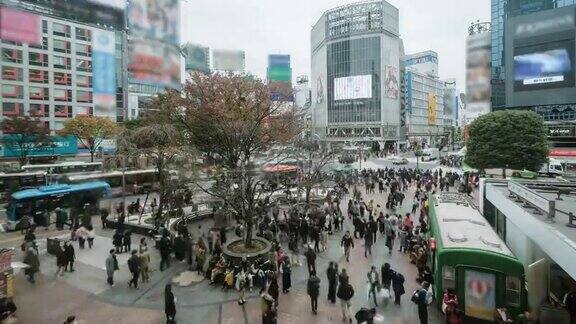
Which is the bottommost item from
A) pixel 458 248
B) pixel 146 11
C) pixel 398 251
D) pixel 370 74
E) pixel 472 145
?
pixel 398 251

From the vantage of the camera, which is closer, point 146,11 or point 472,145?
point 472,145

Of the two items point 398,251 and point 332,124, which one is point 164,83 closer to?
point 332,124

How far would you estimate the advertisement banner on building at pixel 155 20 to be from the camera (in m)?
61.1

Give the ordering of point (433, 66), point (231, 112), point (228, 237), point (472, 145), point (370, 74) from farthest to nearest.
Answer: point (433, 66) → point (370, 74) → point (472, 145) → point (231, 112) → point (228, 237)

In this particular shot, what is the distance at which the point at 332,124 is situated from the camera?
294ft

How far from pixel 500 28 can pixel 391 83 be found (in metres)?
34.8

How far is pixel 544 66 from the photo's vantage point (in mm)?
45281

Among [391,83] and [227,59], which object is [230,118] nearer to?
[391,83]

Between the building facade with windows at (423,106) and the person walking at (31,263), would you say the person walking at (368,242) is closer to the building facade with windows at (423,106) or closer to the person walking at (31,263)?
the person walking at (31,263)

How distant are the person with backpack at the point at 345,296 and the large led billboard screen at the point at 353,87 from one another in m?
78.7

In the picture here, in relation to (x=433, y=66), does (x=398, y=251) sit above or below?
below

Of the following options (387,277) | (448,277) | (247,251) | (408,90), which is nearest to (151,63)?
(247,251)

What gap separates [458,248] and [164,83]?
6510 centimetres

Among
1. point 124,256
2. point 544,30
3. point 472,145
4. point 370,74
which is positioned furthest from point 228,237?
point 370,74
